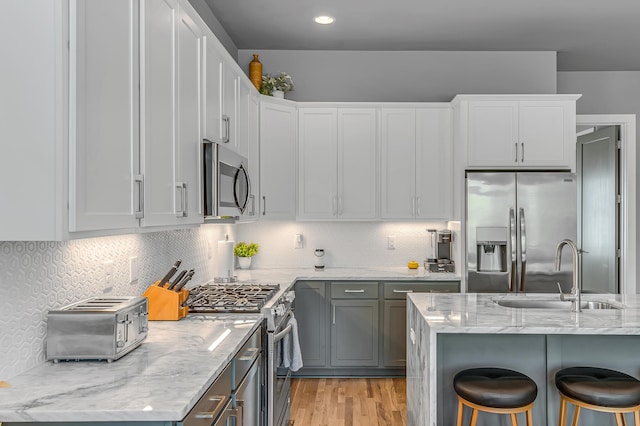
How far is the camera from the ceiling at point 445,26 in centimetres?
370

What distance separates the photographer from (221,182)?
2686mm

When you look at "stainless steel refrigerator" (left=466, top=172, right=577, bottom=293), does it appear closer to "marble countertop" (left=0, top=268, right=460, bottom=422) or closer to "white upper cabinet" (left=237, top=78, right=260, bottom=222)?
"white upper cabinet" (left=237, top=78, right=260, bottom=222)

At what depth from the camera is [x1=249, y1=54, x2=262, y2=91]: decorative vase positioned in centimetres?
442

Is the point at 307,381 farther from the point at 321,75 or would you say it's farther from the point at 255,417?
the point at 321,75

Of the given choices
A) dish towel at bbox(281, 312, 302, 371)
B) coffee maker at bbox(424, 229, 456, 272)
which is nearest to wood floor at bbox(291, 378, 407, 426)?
dish towel at bbox(281, 312, 302, 371)

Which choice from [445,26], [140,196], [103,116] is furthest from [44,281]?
[445,26]

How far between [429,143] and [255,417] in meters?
2.85

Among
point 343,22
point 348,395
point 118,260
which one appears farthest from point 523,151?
point 118,260

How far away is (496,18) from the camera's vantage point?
392cm

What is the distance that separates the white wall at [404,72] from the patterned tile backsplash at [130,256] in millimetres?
1225

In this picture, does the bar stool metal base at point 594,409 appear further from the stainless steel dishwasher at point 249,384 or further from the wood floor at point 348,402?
the stainless steel dishwasher at point 249,384

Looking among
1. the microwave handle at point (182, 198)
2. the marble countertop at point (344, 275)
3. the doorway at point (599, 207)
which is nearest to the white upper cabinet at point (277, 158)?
the marble countertop at point (344, 275)

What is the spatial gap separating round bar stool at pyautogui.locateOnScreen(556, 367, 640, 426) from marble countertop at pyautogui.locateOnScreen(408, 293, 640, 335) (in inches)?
9.4

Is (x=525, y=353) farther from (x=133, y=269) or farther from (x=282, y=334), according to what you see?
(x=133, y=269)
